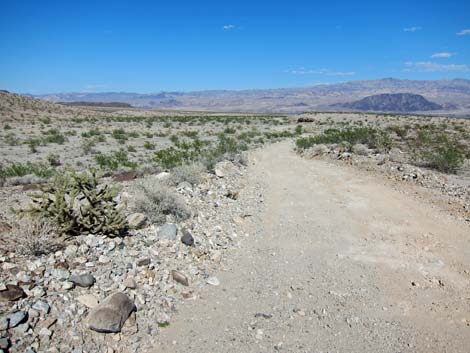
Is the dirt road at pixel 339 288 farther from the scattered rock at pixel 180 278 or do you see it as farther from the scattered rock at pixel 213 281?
the scattered rock at pixel 180 278

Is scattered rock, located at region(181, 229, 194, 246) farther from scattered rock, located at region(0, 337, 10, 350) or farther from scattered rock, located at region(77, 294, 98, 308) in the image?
scattered rock, located at region(0, 337, 10, 350)

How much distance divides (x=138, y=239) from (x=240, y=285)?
1898mm

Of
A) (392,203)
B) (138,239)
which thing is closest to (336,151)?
(392,203)

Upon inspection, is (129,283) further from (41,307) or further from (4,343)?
(4,343)

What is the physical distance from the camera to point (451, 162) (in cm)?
1422

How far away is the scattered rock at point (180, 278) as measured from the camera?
17.6 feet

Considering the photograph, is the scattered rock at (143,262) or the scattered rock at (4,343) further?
the scattered rock at (143,262)

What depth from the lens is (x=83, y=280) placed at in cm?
472

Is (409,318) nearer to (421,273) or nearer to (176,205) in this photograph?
(421,273)

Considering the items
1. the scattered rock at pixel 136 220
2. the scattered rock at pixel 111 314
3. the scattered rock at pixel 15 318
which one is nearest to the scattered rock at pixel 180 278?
the scattered rock at pixel 111 314

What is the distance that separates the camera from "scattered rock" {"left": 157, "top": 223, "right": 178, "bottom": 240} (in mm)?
6477

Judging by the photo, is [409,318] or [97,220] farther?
[97,220]

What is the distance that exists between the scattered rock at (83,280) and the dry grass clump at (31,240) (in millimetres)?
690

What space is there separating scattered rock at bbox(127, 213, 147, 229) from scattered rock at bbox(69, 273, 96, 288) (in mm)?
1758
